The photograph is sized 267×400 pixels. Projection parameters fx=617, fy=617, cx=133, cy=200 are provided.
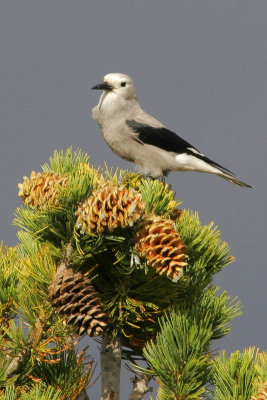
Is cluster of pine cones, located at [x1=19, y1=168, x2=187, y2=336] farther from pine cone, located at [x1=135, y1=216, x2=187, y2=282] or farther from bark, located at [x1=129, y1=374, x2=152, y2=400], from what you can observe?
bark, located at [x1=129, y1=374, x2=152, y2=400]

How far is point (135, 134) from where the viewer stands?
18.8 ft

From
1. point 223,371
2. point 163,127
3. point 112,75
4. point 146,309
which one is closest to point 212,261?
point 146,309

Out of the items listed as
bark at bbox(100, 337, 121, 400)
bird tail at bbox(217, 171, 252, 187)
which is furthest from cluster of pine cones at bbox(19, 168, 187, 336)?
bird tail at bbox(217, 171, 252, 187)

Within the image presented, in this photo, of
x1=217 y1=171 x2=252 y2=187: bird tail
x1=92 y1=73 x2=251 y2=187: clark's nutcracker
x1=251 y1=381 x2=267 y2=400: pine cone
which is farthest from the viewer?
x1=217 y1=171 x2=252 y2=187: bird tail

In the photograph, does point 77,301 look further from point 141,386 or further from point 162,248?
point 141,386

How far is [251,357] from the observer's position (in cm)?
275

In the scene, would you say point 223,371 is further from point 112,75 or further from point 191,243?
point 112,75

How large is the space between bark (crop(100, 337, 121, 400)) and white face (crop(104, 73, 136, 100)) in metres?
3.46

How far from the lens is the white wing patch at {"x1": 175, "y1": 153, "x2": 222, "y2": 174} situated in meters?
6.05

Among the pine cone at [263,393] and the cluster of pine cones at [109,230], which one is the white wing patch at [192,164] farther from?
the pine cone at [263,393]

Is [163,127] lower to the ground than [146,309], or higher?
higher

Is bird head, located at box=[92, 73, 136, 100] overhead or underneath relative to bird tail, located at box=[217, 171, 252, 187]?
overhead

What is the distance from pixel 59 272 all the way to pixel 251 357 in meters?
0.94

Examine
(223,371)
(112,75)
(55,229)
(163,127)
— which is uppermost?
(112,75)
